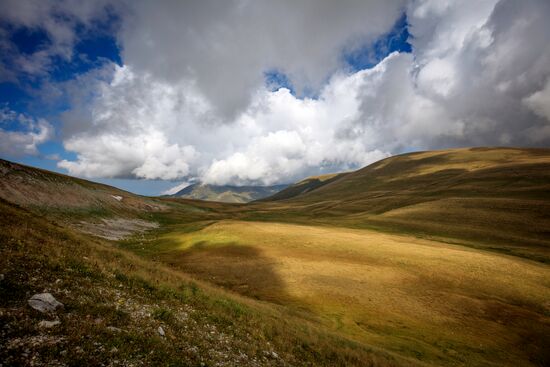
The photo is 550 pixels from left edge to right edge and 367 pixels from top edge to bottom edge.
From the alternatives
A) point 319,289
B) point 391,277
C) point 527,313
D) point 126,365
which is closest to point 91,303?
point 126,365

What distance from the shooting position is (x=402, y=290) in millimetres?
34500

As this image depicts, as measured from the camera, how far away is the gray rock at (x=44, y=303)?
982 cm

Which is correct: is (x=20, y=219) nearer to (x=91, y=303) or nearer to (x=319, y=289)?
(x=91, y=303)

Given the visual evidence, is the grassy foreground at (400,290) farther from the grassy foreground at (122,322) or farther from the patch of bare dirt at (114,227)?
the patch of bare dirt at (114,227)

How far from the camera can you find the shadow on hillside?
111ft

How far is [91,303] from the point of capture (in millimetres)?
11719

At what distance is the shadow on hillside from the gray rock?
76.2 ft

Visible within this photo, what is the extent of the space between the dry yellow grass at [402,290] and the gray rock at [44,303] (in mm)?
22035

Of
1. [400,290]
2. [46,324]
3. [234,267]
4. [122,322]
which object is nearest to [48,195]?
[234,267]

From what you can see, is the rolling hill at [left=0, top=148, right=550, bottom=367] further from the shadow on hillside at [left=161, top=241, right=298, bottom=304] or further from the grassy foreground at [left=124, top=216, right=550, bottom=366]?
the shadow on hillside at [left=161, top=241, right=298, bottom=304]

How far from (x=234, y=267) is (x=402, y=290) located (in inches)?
988

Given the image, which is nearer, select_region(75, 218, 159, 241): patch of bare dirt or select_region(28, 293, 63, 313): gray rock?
select_region(28, 293, 63, 313): gray rock

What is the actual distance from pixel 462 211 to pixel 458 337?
90937 millimetres

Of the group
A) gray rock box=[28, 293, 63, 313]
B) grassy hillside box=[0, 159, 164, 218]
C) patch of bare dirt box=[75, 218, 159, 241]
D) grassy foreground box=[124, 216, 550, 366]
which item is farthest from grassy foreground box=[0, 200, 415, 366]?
grassy hillside box=[0, 159, 164, 218]
